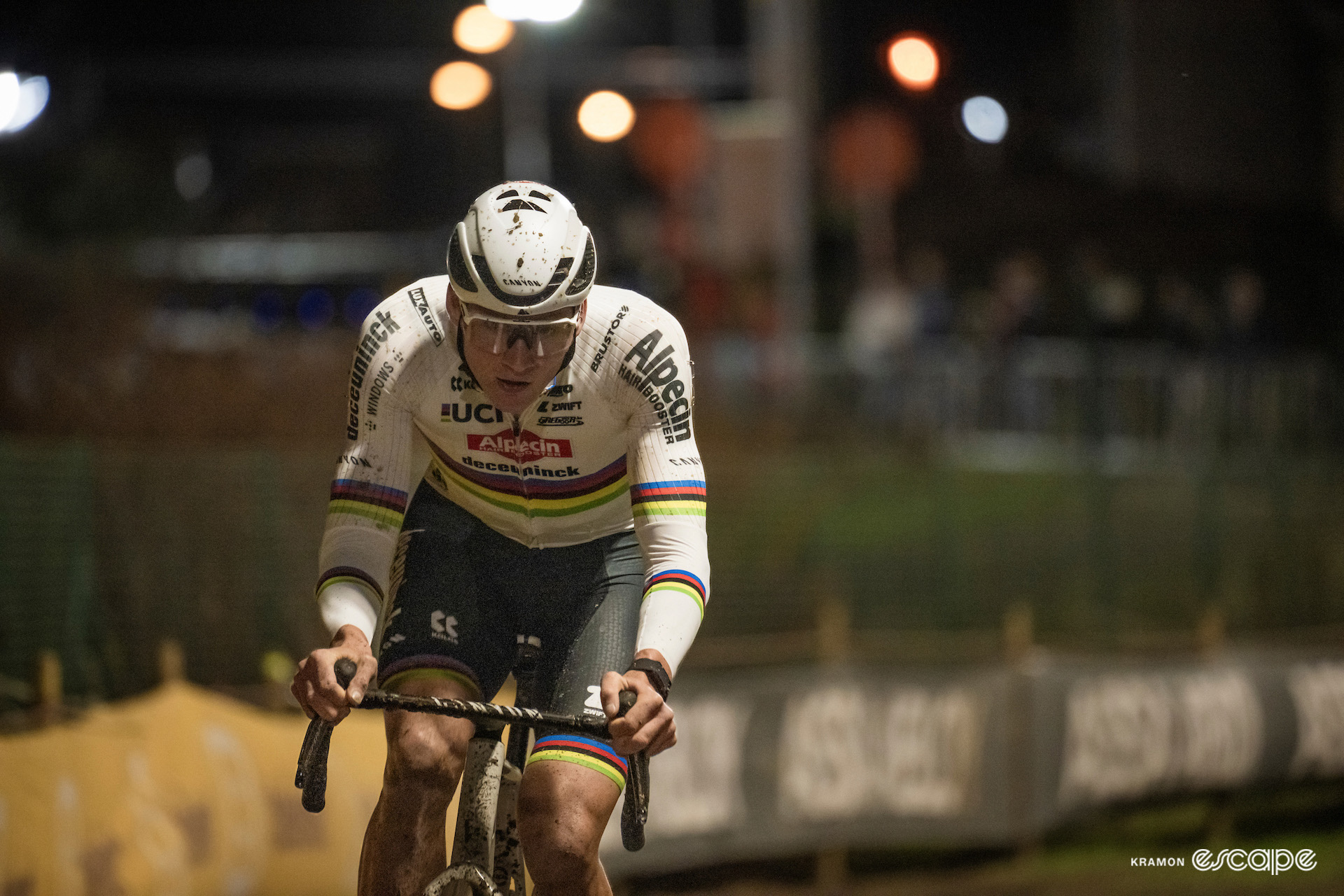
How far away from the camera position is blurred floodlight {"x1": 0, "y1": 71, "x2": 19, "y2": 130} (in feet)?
25.4

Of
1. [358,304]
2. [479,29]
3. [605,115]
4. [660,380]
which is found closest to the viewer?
[660,380]

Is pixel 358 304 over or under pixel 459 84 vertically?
under

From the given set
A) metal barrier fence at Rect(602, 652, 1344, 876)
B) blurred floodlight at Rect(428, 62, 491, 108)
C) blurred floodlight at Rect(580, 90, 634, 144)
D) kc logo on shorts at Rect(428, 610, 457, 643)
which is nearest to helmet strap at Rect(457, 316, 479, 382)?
kc logo on shorts at Rect(428, 610, 457, 643)

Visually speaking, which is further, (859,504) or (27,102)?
(859,504)

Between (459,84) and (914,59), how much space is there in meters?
4.92

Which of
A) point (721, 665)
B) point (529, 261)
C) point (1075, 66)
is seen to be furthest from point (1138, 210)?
point (529, 261)

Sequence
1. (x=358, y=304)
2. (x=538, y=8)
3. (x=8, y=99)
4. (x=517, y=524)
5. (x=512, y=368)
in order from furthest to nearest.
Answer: (x=358, y=304), (x=538, y=8), (x=8, y=99), (x=517, y=524), (x=512, y=368)

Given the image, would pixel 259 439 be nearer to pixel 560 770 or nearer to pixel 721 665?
pixel 721 665

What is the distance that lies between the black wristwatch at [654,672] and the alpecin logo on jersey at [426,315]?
39.1 inches

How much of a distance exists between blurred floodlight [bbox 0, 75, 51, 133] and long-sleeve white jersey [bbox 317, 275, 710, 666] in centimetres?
501

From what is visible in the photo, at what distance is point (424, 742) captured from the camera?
3.63 metres

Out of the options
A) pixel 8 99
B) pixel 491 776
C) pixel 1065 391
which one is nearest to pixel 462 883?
pixel 491 776

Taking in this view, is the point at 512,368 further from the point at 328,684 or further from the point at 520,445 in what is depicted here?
the point at 328,684

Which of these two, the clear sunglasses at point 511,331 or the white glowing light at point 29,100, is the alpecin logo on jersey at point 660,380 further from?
the white glowing light at point 29,100
